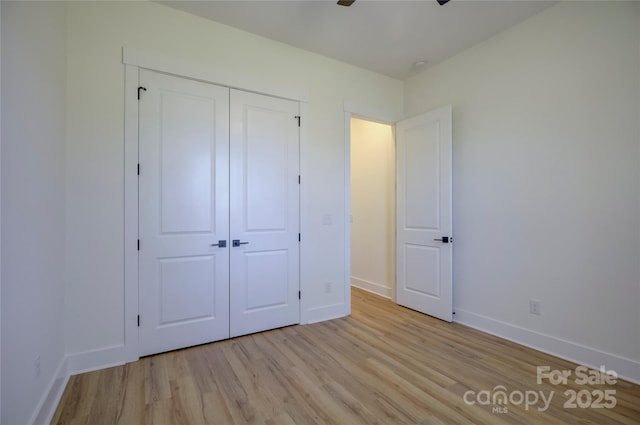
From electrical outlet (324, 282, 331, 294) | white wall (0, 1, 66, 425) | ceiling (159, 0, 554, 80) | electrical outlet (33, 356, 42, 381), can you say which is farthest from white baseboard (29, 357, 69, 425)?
ceiling (159, 0, 554, 80)

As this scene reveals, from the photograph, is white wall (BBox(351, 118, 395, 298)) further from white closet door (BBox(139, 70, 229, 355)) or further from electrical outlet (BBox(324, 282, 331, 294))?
white closet door (BBox(139, 70, 229, 355))

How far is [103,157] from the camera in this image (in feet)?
7.56

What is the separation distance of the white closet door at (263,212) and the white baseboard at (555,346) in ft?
6.14

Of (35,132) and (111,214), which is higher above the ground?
(35,132)

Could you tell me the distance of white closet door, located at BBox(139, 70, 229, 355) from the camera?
2.48 m

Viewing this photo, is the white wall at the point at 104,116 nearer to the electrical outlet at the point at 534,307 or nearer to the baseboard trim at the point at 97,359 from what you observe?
the baseboard trim at the point at 97,359

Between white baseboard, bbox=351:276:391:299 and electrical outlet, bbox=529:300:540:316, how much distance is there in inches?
68.9

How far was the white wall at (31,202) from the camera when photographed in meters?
1.32

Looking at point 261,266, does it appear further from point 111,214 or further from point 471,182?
point 471,182

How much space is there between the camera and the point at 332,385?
207cm

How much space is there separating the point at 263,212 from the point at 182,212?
2.45 ft

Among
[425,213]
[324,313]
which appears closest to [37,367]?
[324,313]

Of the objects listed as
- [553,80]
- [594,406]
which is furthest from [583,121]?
[594,406]

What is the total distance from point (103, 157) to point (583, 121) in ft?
12.3
